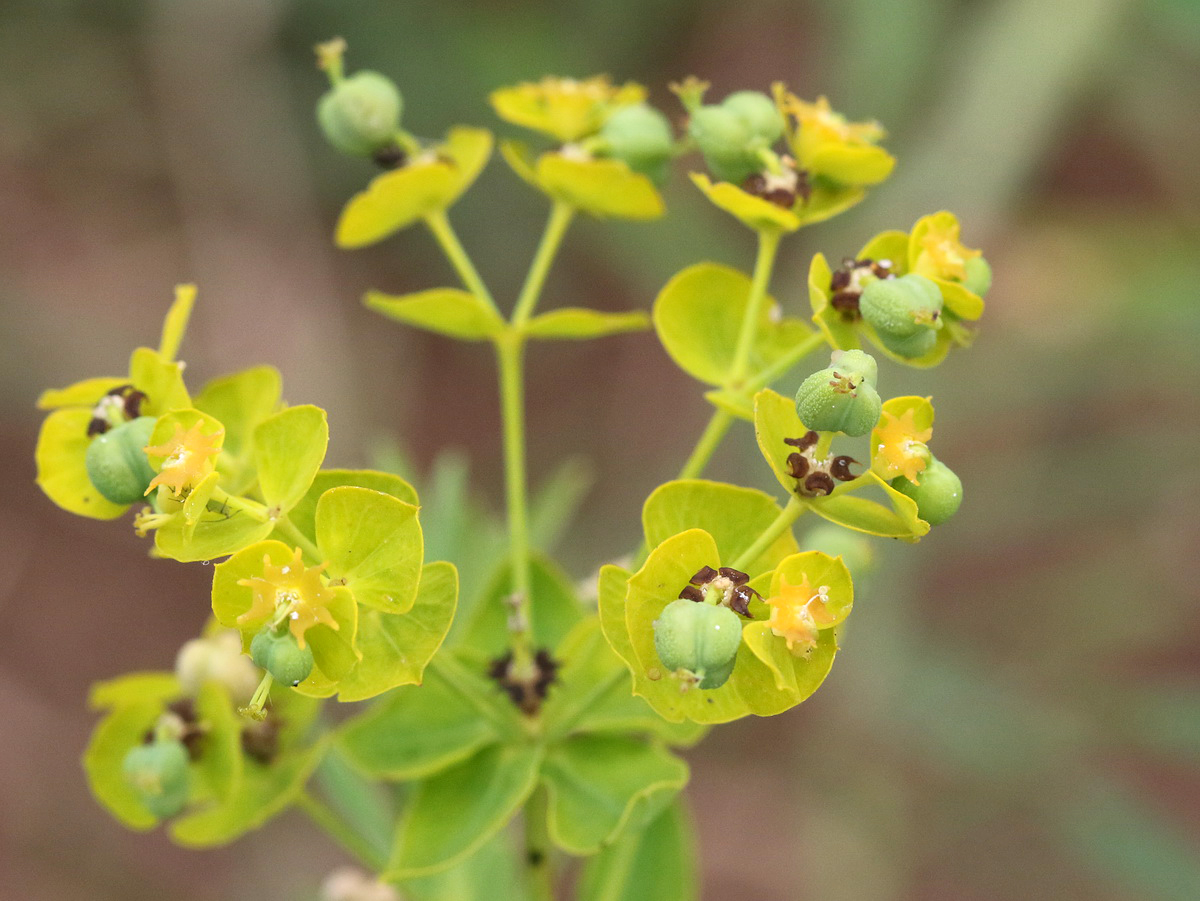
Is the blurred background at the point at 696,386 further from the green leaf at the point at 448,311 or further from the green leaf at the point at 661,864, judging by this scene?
the green leaf at the point at 448,311

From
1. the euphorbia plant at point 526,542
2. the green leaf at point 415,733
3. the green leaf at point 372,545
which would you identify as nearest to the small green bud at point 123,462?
the euphorbia plant at point 526,542

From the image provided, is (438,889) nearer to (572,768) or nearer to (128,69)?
(572,768)

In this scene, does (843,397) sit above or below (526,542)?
above

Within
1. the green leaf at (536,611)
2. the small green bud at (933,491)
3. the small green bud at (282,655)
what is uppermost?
the small green bud at (933,491)

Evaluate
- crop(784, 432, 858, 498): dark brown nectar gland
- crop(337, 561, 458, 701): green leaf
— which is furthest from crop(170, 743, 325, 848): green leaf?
crop(784, 432, 858, 498): dark brown nectar gland

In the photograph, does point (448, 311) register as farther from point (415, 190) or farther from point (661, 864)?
point (661, 864)

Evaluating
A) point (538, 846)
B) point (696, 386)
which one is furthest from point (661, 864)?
point (696, 386)

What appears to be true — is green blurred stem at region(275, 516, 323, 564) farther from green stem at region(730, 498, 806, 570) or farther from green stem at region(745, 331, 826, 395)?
green stem at region(745, 331, 826, 395)

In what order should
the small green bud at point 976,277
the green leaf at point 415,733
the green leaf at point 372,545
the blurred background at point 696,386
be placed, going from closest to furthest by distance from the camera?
the green leaf at point 372,545 → the small green bud at point 976,277 → the green leaf at point 415,733 → the blurred background at point 696,386
